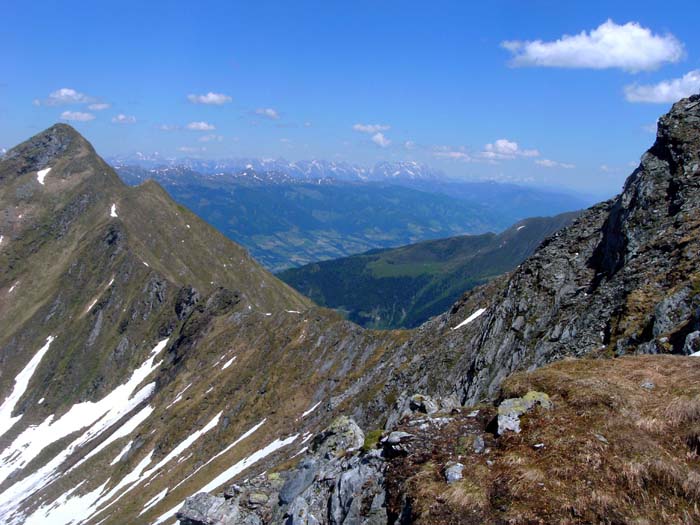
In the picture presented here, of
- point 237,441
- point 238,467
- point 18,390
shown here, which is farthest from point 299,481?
point 18,390

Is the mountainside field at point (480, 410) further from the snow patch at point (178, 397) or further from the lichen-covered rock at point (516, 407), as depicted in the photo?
the snow patch at point (178, 397)

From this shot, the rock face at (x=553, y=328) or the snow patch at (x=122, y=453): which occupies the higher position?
the rock face at (x=553, y=328)

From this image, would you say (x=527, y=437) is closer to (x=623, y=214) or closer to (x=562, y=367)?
(x=562, y=367)

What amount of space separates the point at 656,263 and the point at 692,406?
17.3 meters

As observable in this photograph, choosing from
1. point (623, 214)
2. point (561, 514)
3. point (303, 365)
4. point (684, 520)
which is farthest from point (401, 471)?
point (303, 365)

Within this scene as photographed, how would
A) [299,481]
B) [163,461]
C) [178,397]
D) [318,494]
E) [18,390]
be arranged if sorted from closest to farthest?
[318,494] → [299,481] → [163,461] → [178,397] → [18,390]

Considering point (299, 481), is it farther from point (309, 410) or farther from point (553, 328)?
point (309, 410)

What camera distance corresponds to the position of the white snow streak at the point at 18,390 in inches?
6339

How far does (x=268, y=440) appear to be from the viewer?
237 feet

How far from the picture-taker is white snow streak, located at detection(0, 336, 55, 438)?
528 ft

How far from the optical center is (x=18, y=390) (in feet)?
567

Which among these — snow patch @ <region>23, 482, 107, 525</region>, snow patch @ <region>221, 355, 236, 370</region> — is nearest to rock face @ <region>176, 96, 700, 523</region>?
snow patch @ <region>221, 355, 236, 370</region>

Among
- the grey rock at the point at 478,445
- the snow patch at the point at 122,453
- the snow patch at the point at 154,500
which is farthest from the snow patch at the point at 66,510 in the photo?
the grey rock at the point at 478,445

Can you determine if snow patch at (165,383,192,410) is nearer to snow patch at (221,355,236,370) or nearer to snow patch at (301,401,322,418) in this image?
snow patch at (221,355,236,370)
